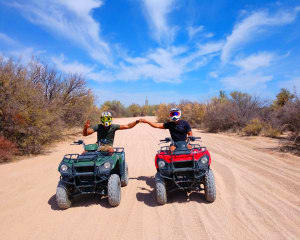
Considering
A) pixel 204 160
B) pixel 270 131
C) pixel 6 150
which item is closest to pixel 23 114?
pixel 6 150

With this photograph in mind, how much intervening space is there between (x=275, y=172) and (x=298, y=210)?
102 inches

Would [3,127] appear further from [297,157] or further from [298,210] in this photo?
[297,157]

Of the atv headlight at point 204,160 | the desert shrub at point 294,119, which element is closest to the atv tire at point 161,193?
the atv headlight at point 204,160

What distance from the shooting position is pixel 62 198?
4344mm

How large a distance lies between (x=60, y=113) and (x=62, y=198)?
8.55m

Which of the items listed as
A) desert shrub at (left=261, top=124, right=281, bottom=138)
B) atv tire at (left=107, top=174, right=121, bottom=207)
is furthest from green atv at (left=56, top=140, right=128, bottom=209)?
desert shrub at (left=261, top=124, right=281, bottom=138)

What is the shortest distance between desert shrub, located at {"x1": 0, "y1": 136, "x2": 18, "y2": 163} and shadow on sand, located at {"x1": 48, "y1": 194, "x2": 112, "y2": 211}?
4.54 metres

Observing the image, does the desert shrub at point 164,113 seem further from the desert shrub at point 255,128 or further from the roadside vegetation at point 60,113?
the desert shrub at point 255,128

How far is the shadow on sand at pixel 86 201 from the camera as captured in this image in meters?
4.66

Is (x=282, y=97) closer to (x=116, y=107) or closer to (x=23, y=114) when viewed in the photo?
(x=23, y=114)

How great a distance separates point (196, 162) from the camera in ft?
14.5

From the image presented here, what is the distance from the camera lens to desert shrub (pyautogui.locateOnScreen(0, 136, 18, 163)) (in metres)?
8.42

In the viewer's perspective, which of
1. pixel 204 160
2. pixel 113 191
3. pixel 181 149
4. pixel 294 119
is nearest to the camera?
pixel 113 191

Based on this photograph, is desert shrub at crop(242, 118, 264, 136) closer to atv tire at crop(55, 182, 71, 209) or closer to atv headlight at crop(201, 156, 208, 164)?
atv headlight at crop(201, 156, 208, 164)
